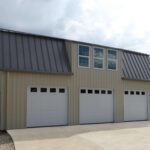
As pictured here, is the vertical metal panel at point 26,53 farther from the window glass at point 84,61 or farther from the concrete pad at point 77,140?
the concrete pad at point 77,140

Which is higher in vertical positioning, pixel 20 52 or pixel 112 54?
pixel 112 54

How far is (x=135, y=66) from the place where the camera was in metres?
18.0

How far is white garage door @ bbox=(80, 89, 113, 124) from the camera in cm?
1502

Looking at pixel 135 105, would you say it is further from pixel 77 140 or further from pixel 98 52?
pixel 77 140

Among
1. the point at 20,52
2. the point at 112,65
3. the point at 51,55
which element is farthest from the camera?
the point at 112,65

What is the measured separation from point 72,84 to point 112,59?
11.3ft

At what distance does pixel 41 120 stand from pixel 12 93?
2.16 m

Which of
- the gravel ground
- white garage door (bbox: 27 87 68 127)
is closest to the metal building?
white garage door (bbox: 27 87 68 127)

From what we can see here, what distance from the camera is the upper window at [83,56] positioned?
15.1 m

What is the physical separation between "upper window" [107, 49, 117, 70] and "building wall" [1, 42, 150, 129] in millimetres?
317

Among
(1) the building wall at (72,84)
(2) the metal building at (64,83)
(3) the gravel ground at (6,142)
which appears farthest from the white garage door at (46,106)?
(3) the gravel ground at (6,142)

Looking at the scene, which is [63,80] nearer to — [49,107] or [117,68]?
[49,107]

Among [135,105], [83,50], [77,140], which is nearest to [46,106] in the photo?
[83,50]

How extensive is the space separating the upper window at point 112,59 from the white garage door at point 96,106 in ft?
5.12
